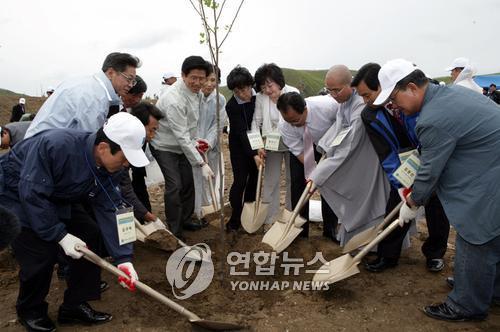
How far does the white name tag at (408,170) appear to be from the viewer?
10.6ft

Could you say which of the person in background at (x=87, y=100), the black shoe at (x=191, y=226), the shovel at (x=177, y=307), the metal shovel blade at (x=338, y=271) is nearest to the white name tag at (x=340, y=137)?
the metal shovel blade at (x=338, y=271)

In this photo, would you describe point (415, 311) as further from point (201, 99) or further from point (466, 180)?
point (201, 99)

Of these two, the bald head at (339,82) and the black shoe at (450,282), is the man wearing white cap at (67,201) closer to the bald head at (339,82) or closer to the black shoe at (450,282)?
the bald head at (339,82)

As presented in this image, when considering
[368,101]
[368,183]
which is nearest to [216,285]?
[368,183]

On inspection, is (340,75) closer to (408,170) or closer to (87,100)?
(408,170)

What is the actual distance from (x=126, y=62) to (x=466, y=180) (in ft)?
9.36

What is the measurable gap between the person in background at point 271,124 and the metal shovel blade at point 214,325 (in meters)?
1.90

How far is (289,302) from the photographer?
11.1 feet

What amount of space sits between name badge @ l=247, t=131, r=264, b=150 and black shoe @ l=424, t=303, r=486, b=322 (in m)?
2.35

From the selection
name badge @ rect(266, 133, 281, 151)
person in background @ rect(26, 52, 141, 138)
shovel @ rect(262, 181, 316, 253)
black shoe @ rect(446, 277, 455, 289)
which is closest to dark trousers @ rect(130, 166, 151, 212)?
person in background @ rect(26, 52, 141, 138)

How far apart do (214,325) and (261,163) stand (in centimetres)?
220

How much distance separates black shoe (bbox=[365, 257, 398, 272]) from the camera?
3855 mm

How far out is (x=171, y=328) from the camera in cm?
303

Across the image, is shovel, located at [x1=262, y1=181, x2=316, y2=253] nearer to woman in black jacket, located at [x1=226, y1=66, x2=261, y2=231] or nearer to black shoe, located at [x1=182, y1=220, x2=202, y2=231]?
woman in black jacket, located at [x1=226, y1=66, x2=261, y2=231]
